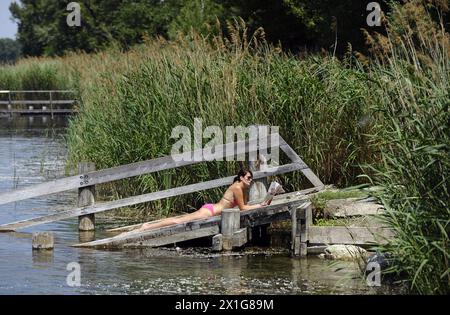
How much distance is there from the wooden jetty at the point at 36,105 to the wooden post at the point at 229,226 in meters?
35.2

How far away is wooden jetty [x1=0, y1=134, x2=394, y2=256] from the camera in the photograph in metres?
15.2

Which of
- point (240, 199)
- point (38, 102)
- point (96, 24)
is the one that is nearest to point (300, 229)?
point (240, 199)

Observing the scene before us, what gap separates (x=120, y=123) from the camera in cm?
1959

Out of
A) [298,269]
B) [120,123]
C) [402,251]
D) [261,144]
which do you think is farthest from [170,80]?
[402,251]

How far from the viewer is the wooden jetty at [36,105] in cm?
5041

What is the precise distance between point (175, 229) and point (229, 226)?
0.79 metres

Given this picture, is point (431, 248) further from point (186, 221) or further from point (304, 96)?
point (304, 96)

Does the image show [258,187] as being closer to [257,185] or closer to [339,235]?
[257,185]

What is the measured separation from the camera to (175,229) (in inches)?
611

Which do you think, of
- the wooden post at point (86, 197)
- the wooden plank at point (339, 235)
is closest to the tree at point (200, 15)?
the wooden post at point (86, 197)

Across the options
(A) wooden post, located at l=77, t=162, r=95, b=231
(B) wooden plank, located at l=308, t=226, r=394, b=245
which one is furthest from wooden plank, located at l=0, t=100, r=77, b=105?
(B) wooden plank, located at l=308, t=226, r=394, b=245

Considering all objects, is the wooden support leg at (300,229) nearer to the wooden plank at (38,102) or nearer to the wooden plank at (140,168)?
the wooden plank at (140,168)

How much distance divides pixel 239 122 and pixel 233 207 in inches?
81.8

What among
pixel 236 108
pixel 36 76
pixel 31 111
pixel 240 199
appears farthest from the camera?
pixel 36 76
